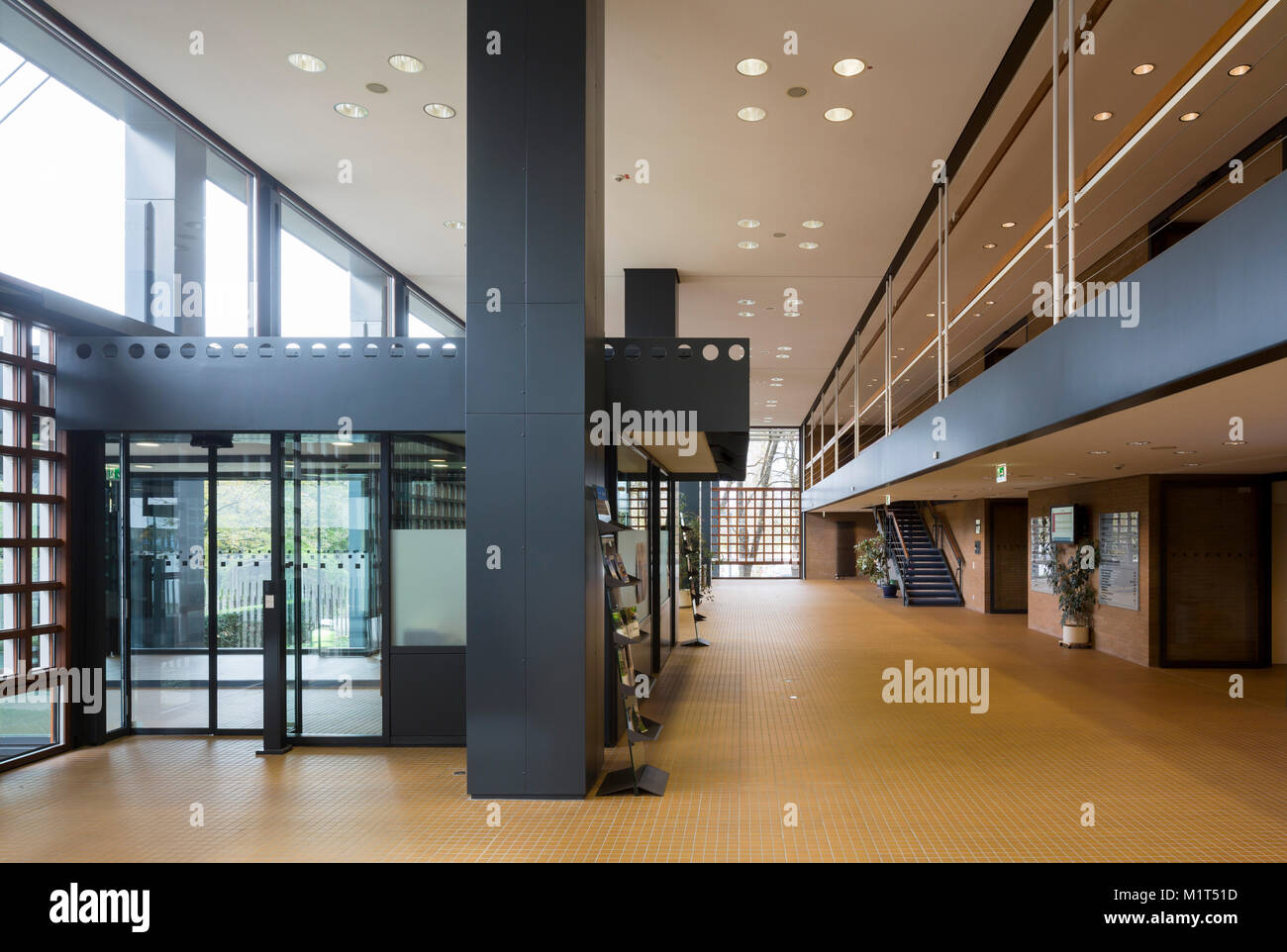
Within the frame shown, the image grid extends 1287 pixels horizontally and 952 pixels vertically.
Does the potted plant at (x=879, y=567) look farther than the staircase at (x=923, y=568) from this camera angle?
Yes

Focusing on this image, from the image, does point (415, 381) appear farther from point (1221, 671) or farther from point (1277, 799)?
point (1221, 671)

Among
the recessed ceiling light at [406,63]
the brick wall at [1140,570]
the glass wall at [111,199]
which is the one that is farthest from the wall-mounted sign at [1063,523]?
the glass wall at [111,199]

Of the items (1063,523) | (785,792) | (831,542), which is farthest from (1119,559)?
(831,542)

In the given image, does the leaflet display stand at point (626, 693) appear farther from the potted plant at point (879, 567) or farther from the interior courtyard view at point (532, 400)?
the potted plant at point (879, 567)

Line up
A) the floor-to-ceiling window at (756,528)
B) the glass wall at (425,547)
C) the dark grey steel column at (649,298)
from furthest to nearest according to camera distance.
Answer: the floor-to-ceiling window at (756,528)
the dark grey steel column at (649,298)
the glass wall at (425,547)

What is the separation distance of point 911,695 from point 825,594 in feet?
41.8

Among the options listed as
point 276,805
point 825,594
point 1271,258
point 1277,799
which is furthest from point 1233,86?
point 825,594

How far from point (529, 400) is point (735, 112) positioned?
316 cm

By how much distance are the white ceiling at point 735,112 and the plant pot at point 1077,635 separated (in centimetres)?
544

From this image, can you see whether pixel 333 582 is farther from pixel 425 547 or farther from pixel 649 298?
pixel 649 298

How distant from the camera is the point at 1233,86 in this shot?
609cm

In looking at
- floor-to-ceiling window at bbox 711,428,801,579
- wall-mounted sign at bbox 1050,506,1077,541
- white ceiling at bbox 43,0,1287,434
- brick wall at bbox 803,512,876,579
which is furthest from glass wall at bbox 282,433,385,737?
brick wall at bbox 803,512,876,579

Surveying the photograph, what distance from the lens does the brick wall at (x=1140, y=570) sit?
34.3ft

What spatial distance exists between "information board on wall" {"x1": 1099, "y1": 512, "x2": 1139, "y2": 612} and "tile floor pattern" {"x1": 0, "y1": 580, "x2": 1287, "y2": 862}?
2.26 m
